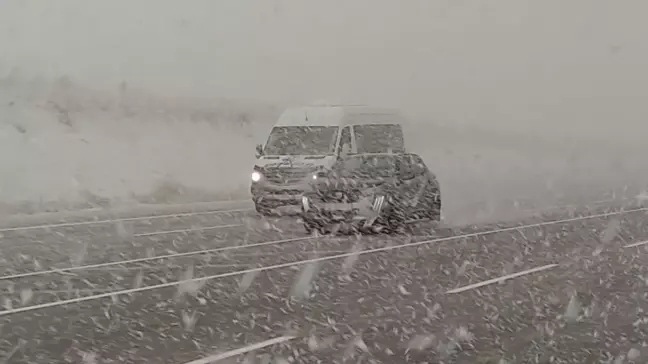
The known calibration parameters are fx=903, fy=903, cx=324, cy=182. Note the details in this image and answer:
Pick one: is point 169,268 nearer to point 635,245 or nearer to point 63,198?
point 635,245

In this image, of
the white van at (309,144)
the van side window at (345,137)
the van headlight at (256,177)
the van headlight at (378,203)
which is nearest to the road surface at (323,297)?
the van headlight at (378,203)

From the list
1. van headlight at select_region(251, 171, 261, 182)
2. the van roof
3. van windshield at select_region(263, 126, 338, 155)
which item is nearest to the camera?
van windshield at select_region(263, 126, 338, 155)

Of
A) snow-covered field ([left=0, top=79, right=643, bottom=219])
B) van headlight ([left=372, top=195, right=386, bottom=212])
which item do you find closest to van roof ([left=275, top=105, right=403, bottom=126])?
snow-covered field ([left=0, top=79, right=643, bottom=219])

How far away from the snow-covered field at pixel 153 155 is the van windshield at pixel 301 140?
4282 millimetres

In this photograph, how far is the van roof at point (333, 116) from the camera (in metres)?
17.2

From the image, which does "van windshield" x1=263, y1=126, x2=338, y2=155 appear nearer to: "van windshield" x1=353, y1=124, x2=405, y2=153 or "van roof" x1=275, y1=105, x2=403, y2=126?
"van roof" x1=275, y1=105, x2=403, y2=126

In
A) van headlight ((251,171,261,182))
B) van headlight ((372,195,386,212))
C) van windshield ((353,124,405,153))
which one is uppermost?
van windshield ((353,124,405,153))

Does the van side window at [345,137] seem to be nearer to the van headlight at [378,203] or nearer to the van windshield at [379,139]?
the van windshield at [379,139]

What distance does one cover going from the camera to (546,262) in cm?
1104

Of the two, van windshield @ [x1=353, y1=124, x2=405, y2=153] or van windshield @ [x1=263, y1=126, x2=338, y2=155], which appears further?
van windshield @ [x1=263, y1=126, x2=338, y2=155]

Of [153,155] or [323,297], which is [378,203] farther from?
[153,155]

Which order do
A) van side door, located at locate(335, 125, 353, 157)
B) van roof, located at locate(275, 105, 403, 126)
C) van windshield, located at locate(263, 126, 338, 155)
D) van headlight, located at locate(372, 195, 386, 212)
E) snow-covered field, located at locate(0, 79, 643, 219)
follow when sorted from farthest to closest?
snow-covered field, located at locate(0, 79, 643, 219)
van roof, located at locate(275, 105, 403, 126)
van windshield, located at locate(263, 126, 338, 155)
van side door, located at locate(335, 125, 353, 157)
van headlight, located at locate(372, 195, 386, 212)

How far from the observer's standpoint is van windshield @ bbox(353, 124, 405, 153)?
1634 centimetres

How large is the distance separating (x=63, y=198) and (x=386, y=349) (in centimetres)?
1595
